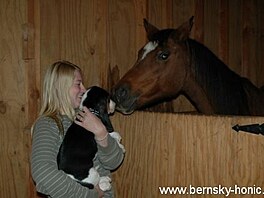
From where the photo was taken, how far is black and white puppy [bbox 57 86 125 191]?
5.07 feet

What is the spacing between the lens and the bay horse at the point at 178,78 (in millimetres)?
2061

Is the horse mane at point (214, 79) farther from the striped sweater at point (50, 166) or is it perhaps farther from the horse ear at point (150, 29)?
the striped sweater at point (50, 166)

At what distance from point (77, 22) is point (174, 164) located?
92 cm

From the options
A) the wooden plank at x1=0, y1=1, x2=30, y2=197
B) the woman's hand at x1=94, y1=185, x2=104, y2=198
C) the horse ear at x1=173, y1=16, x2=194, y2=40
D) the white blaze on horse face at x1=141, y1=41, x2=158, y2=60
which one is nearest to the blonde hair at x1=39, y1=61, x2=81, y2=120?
the woman's hand at x1=94, y1=185, x2=104, y2=198

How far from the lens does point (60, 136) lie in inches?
61.8

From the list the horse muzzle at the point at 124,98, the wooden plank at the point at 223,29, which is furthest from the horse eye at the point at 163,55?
the wooden plank at the point at 223,29

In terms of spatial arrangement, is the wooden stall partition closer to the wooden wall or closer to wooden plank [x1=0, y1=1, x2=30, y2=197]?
the wooden wall

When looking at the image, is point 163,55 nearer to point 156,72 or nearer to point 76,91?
point 156,72

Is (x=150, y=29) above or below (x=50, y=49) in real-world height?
above

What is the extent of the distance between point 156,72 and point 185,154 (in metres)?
0.59

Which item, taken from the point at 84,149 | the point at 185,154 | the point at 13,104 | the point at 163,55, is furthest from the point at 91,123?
the point at 163,55

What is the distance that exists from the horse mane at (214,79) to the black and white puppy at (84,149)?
74 cm

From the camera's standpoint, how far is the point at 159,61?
2123mm

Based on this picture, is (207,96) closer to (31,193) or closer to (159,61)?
(159,61)
